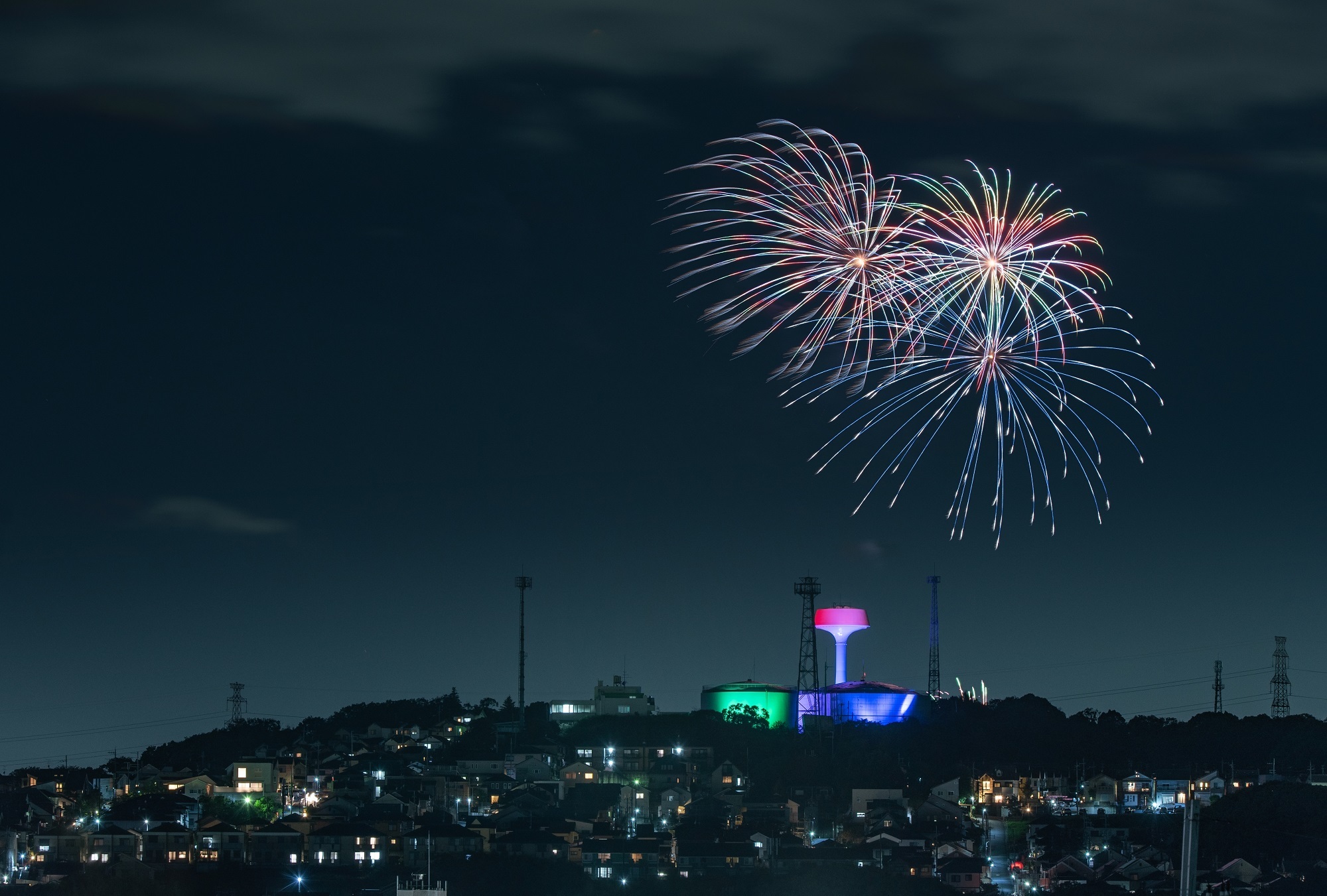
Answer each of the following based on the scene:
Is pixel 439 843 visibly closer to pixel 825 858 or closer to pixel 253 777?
pixel 825 858

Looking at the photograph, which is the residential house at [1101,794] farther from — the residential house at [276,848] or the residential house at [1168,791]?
the residential house at [276,848]

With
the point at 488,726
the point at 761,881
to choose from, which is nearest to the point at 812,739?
the point at 488,726

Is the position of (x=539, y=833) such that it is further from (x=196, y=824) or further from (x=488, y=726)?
(x=488, y=726)

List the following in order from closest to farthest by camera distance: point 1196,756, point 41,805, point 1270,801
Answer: point 1270,801 → point 41,805 → point 1196,756

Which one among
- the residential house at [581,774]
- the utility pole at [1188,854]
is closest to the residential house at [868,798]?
the residential house at [581,774]

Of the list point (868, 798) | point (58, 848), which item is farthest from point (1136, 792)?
point (58, 848)

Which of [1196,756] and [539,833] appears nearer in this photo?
[539,833]

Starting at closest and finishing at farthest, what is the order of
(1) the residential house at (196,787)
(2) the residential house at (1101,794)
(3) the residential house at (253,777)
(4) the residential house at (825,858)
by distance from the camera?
(4) the residential house at (825,858), (2) the residential house at (1101,794), (1) the residential house at (196,787), (3) the residential house at (253,777)
